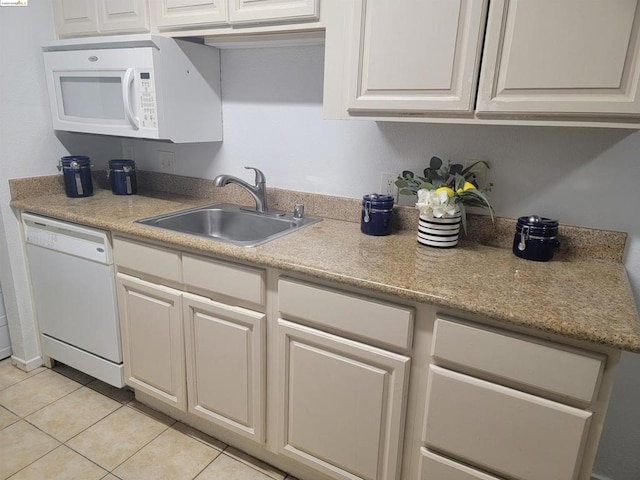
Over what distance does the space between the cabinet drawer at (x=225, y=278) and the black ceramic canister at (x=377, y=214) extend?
0.47 meters

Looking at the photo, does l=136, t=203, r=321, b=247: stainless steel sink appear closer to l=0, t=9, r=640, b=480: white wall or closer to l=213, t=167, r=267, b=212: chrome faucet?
l=213, t=167, r=267, b=212: chrome faucet

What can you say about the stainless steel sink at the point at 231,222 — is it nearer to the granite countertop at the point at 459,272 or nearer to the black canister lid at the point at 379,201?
the granite countertop at the point at 459,272

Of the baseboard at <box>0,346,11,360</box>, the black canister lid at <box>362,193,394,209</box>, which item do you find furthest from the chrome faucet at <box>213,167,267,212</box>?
the baseboard at <box>0,346,11,360</box>

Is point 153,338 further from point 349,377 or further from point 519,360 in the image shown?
point 519,360

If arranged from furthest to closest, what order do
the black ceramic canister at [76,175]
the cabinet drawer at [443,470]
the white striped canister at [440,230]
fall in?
the black ceramic canister at [76,175], the white striped canister at [440,230], the cabinet drawer at [443,470]

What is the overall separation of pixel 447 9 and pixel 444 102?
26 centimetres

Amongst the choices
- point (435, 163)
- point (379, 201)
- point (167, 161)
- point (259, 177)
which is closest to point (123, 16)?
point (167, 161)

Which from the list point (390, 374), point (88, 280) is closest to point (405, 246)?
point (390, 374)

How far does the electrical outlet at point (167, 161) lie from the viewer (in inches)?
92.2

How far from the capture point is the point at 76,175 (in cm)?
216

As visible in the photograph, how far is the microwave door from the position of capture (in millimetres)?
1868

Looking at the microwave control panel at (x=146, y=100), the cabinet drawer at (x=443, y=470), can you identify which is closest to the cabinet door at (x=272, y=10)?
the microwave control panel at (x=146, y=100)

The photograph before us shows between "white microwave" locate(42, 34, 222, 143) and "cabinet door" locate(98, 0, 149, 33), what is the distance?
0.27 feet

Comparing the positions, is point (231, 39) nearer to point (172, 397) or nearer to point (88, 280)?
point (88, 280)
